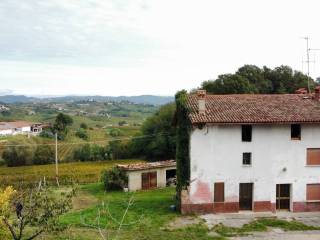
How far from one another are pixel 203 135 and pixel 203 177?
303cm

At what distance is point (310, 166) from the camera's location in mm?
33750

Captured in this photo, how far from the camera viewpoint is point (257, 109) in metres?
34.9

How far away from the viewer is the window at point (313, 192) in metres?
33.9

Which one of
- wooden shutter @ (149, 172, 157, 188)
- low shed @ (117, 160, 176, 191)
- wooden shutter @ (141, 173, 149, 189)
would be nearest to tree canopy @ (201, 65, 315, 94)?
low shed @ (117, 160, 176, 191)

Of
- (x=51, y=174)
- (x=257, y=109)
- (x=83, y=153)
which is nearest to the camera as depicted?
(x=257, y=109)

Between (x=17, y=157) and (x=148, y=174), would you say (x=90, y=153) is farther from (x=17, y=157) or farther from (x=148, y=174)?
(x=148, y=174)

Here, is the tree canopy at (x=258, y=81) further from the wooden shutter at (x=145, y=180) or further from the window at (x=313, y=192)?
the window at (x=313, y=192)

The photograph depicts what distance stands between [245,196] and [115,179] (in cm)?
1585

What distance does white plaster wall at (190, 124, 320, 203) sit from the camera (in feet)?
109

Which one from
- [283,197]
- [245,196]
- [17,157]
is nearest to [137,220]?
[245,196]

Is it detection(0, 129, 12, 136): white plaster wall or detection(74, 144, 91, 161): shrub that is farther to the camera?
detection(0, 129, 12, 136): white plaster wall

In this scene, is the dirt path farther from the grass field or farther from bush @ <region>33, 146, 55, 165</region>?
bush @ <region>33, 146, 55, 165</region>

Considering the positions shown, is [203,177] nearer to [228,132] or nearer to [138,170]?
[228,132]

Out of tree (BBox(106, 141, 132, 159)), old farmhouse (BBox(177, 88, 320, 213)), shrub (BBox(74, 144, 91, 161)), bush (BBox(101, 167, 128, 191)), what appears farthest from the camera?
shrub (BBox(74, 144, 91, 161))
